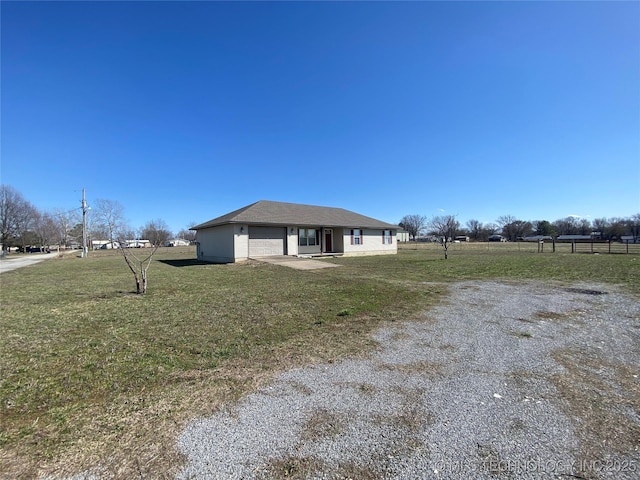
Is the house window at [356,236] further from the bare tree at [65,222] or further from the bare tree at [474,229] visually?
the bare tree at [474,229]

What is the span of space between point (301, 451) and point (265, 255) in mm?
16880

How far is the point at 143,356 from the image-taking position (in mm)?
3750

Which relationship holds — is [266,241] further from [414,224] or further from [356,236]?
[414,224]

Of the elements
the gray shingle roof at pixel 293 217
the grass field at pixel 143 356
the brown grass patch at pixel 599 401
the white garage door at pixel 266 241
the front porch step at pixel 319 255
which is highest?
the gray shingle roof at pixel 293 217

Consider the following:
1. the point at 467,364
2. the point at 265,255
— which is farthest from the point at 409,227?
the point at 467,364

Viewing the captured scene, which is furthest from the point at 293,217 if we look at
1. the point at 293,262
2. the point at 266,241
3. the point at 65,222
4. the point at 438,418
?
the point at 65,222

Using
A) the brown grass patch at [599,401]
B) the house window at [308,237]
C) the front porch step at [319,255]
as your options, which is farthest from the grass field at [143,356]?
the house window at [308,237]

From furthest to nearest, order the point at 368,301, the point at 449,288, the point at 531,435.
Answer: the point at 449,288 < the point at 368,301 < the point at 531,435

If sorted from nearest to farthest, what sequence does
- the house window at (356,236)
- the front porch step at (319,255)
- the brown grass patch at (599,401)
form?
the brown grass patch at (599,401)
the front porch step at (319,255)
the house window at (356,236)

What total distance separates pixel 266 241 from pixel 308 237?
148 inches

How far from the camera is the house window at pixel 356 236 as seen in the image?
23.2 metres

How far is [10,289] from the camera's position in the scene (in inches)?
354

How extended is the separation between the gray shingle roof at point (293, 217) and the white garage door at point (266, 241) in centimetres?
73

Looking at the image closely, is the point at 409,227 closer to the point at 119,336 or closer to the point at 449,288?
the point at 449,288
